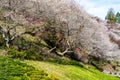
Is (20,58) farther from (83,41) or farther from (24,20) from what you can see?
(83,41)

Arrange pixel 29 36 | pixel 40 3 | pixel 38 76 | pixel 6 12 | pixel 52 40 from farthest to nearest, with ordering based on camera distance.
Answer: pixel 52 40 → pixel 29 36 → pixel 40 3 → pixel 6 12 → pixel 38 76

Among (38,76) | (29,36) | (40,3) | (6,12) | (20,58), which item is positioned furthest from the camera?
(29,36)

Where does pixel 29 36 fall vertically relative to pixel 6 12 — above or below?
below

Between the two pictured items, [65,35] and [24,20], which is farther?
[65,35]

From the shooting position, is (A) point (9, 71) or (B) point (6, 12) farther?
(B) point (6, 12)

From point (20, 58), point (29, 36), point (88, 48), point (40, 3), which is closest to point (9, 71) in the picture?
point (20, 58)

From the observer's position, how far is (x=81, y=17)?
38.7 m

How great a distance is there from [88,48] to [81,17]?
14.2ft

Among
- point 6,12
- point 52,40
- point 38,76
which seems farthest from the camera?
point 52,40

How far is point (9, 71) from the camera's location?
18.2 metres

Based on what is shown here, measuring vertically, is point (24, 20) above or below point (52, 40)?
above

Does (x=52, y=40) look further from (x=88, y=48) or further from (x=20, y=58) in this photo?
(x=20, y=58)

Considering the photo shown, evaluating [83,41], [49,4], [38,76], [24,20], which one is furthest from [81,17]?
[38,76]

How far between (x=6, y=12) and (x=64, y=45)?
37.1ft
